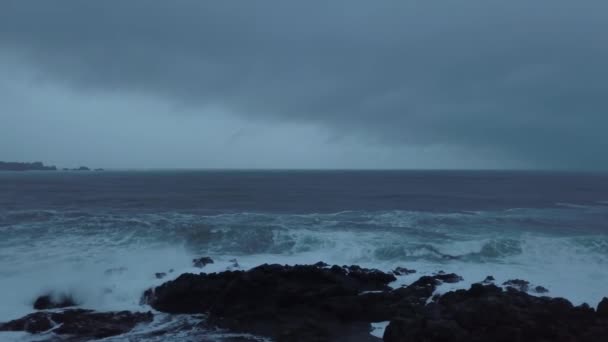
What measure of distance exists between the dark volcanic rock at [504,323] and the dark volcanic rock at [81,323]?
25.2 ft

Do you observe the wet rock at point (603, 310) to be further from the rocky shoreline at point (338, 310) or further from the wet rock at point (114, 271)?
the wet rock at point (114, 271)

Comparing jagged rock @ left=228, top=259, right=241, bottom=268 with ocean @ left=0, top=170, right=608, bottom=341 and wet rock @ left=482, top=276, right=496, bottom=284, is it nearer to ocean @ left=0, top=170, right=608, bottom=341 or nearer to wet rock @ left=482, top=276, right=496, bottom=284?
ocean @ left=0, top=170, right=608, bottom=341

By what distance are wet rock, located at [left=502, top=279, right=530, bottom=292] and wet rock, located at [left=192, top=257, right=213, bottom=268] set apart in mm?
12277

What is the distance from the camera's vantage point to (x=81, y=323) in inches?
463

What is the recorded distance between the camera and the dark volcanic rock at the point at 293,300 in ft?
38.0

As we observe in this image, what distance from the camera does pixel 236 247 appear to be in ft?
68.3

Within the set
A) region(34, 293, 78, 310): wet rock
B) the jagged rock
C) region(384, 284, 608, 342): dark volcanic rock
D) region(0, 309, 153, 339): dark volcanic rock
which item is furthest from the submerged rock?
the jagged rock

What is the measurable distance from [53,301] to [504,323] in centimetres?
1446

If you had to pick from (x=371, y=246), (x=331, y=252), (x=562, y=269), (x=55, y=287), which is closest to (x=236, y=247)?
A: (x=331, y=252)

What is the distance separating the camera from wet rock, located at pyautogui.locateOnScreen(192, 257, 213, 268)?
17.4 metres

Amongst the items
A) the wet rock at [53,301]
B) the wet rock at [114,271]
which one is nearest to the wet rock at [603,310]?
the wet rock at [53,301]

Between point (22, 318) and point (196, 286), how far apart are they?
203 inches

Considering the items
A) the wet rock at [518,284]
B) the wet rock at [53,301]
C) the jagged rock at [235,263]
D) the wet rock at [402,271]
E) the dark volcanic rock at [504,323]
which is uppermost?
the dark volcanic rock at [504,323]

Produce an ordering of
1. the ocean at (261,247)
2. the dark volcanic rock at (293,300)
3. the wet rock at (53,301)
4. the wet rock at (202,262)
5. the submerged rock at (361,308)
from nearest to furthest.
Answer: the submerged rock at (361,308) < the dark volcanic rock at (293,300) < the wet rock at (53,301) < the ocean at (261,247) < the wet rock at (202,262)
